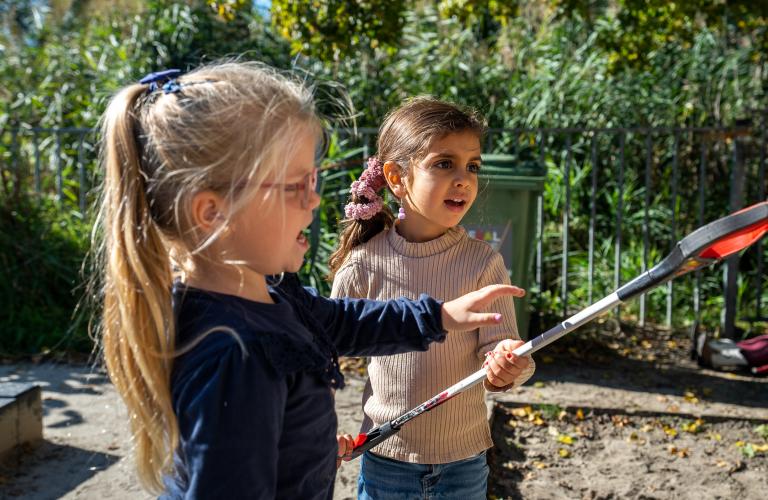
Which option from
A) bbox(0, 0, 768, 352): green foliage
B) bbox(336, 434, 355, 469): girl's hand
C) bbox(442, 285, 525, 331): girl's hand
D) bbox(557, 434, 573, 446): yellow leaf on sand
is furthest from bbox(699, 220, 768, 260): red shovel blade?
bbox(0, 0, 768, 352): green foliage

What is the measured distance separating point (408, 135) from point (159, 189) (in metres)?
1.06

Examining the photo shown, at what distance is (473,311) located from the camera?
5.63ft

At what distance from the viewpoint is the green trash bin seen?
Result: 16.0 ft

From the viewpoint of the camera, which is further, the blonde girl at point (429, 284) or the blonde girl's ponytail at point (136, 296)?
the blonde girl at point (429, 284)

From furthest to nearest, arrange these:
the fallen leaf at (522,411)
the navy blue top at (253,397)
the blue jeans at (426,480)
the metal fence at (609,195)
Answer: the metal fence at (609,195)
the fallen leaf at (522,411)
the blue jeans at (426,480)
the navy blue top at (253,397)

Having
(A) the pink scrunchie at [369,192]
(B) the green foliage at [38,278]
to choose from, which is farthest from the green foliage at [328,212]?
(A) the pink scrunchie at [369,192]

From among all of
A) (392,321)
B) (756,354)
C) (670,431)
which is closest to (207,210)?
(392,321)

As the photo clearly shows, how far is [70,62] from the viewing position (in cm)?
896

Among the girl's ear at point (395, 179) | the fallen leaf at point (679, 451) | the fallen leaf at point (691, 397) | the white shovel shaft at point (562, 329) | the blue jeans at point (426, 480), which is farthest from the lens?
the fallen leaf at point (691, 397)

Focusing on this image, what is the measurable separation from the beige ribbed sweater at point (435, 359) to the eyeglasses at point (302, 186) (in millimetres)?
815

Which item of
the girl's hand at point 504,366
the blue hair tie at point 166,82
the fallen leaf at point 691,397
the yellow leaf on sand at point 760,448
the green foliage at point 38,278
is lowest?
the yellow leaf on sand at point 760,448

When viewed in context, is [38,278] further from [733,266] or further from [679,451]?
[733,266]

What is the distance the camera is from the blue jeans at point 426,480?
2.14m

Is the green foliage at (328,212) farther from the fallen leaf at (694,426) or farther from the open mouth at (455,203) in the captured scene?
the open mouth at (455,203)
